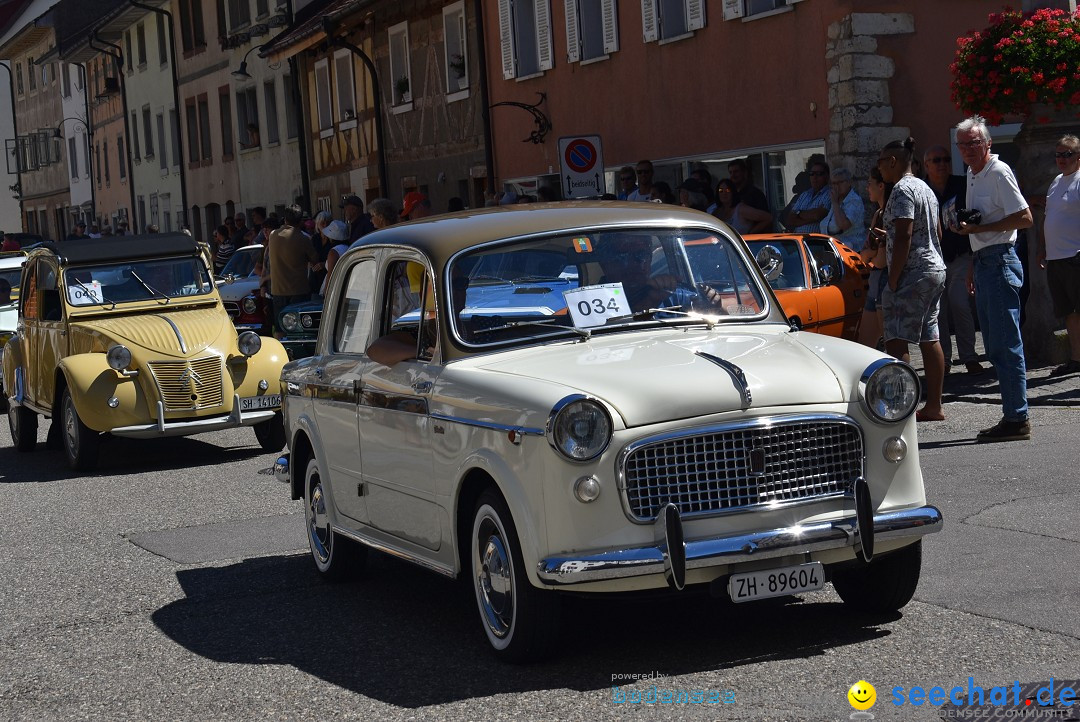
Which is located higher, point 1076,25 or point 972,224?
point 1076,25

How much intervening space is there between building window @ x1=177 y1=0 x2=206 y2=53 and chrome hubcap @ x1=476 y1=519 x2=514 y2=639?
151ft

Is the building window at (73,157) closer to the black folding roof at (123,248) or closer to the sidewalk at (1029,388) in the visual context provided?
the black folding roof at (123,248)

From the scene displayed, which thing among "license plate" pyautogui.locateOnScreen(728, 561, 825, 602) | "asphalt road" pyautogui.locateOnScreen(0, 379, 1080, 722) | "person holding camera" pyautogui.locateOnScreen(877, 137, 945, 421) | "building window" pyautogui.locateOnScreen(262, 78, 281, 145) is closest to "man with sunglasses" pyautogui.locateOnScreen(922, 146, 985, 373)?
"person holding camera" pyautogui.locateOnScreen(877, 137, 945, 421)

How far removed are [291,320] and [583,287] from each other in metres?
12.3

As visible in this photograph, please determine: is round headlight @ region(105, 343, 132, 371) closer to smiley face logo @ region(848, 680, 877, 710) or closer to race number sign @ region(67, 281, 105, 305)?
race number sign @ region(67, 281, 105, 305)

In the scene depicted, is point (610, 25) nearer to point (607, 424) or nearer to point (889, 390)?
point (889, 390)

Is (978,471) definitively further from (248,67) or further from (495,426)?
(248,67)

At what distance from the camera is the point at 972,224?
431 inches

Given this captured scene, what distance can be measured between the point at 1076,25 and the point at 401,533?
10.1m

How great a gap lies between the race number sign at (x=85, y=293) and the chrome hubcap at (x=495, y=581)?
959 cm

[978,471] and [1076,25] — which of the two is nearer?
[978,471]

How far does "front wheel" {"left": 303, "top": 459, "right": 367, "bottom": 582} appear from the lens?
812 centimetres

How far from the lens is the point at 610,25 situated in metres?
25.8

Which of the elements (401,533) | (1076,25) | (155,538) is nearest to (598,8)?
(1076,25)
